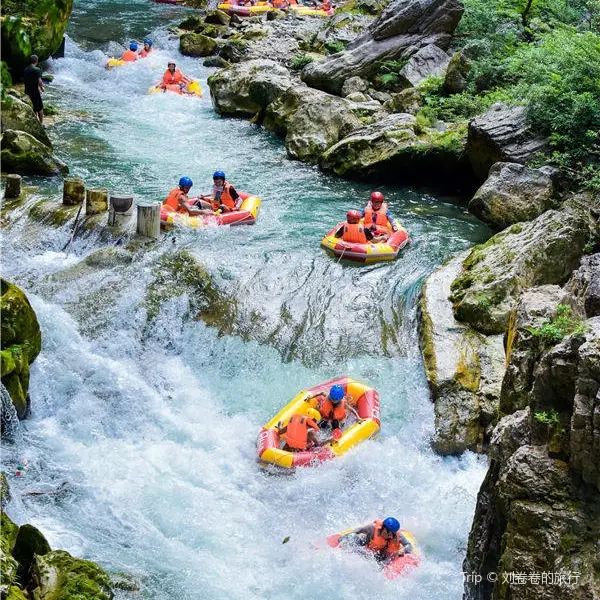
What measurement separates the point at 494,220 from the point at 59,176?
25.6ft

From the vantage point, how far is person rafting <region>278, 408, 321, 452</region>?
9117 mm

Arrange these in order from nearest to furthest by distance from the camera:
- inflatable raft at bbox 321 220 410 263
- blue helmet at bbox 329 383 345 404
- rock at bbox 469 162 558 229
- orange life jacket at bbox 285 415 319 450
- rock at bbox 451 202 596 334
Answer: orange life jacket at bbox 285 415 319 450, blue helmet at bbox 329 383 345 404, rock at bbox 451 202 596 334, inflatable raft at bbox 321 220 410 263, rock at bbox 469 162 558 229

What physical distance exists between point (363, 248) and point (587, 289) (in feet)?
15.2

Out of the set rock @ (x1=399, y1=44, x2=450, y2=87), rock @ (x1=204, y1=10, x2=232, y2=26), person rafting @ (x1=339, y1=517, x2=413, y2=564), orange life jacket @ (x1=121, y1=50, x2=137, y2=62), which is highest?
rock @ (x1=399, y1=44, x2=450, y2=87)

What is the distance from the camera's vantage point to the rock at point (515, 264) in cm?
1069

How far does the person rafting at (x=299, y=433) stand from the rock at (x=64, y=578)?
3133mm

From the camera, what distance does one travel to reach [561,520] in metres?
5.13

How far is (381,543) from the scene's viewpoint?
7.84 m

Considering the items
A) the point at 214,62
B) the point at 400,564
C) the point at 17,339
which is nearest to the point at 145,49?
the point at 214,62

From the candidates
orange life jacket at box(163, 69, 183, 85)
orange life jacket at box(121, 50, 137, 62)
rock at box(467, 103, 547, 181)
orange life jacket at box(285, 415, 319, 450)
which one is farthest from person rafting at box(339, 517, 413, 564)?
orange life jacket at box(121, 50, 137, 62)

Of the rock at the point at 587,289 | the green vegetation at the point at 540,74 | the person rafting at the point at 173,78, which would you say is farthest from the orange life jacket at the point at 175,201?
the person rafting at the point at 173,78

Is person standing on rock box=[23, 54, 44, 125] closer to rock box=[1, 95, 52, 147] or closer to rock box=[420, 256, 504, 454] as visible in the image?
rock box=[1, 95, 52, 147]

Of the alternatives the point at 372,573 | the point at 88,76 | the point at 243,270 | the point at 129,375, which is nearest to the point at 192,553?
the point at 372,573

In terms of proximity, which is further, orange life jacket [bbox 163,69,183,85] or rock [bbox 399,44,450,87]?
orange life jacket [bbox 163,69,183,85]
